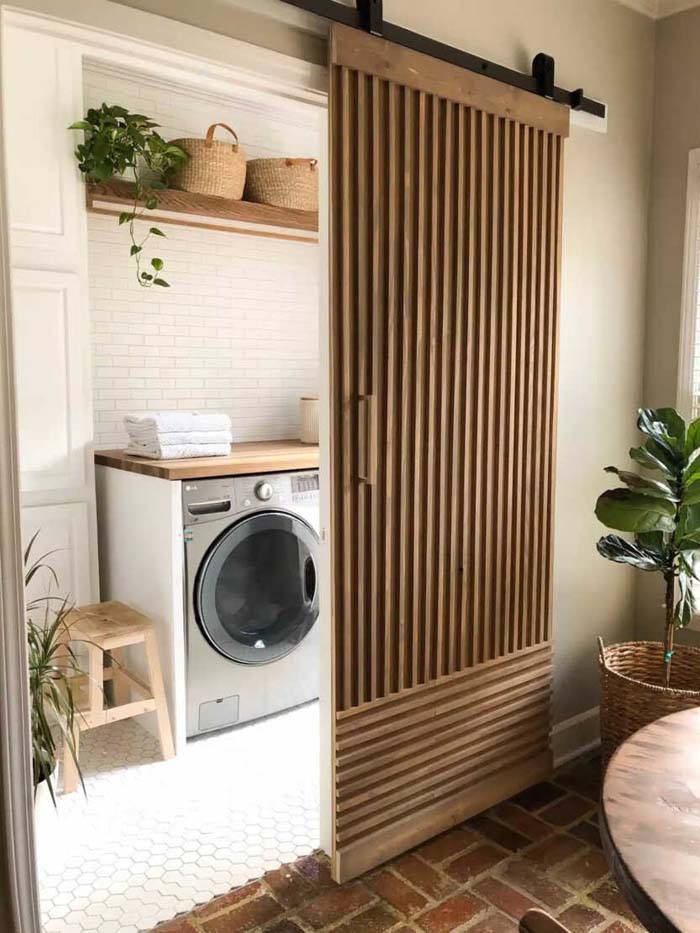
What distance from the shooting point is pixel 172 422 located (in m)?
3.09

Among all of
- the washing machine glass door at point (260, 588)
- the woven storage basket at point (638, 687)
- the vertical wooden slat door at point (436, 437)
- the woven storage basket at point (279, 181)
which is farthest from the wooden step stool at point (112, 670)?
the woven storage basket at point (279, 181)

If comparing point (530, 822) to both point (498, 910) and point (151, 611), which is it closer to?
point (498, 910)

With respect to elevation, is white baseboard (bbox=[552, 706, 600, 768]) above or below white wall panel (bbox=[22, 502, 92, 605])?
below

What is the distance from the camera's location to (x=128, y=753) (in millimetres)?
3025

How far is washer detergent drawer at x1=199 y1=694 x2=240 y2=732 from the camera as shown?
3.09 metres

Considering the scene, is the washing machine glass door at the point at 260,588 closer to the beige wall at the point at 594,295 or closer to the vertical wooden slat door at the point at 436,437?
the vertical wooden slat door at the point at 436,437

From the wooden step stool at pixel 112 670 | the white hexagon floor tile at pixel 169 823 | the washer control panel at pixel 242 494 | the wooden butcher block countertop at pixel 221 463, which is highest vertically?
the wooden butcher block countertop at pixel 221 463

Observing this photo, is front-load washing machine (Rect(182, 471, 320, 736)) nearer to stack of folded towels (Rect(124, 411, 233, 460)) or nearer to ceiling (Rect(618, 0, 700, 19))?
stack of folded towels (Rect(124, 411, 233, 460))

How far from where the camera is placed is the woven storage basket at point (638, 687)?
2463mm

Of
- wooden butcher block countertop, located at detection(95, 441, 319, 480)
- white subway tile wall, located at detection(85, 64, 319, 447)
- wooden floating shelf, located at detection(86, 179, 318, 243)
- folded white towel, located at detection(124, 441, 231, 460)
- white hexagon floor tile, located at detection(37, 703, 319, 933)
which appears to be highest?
wooden floating shelf, located at detection(86, 179, 318, 243)

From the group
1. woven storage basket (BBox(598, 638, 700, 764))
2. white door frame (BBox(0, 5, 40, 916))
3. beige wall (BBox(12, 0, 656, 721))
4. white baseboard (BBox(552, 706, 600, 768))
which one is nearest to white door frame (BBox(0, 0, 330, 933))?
white door frame (BBox(0, 5, 40, 916))

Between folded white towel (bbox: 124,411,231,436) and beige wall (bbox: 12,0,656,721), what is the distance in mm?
1364

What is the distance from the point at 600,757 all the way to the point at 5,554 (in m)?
2.31

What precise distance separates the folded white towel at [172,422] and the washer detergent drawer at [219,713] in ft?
3.55
